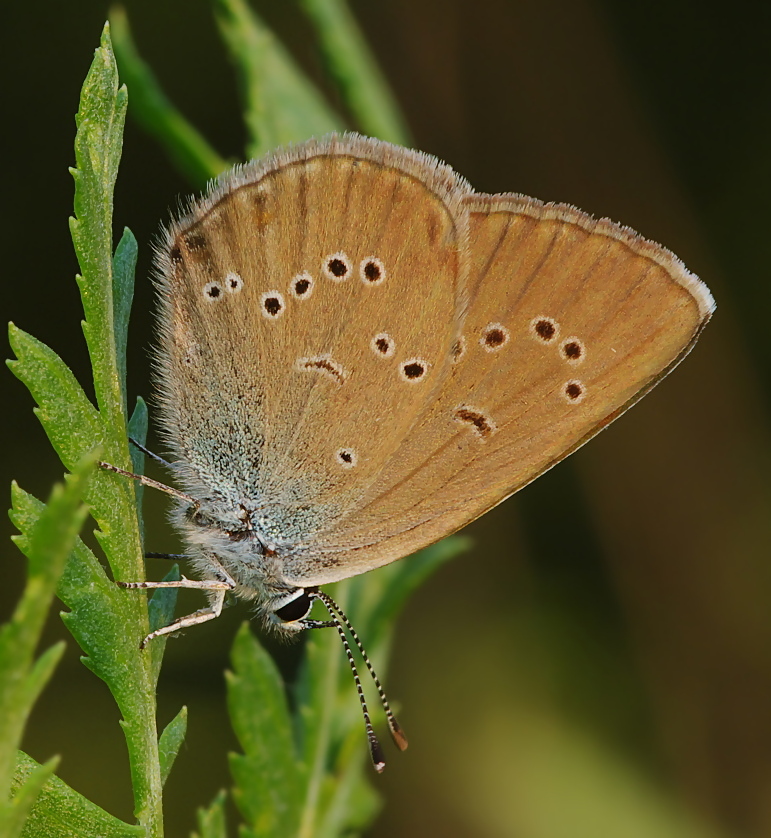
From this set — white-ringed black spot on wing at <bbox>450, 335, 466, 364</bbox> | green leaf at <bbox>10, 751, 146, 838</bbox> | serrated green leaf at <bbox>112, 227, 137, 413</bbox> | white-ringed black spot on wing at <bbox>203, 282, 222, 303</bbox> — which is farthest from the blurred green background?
green leaf at <bbox>10, 751, 146, 838</bbox>

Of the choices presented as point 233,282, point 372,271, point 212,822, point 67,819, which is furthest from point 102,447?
point 372,271

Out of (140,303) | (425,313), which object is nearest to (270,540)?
(425,313)

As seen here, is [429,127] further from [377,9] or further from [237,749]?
[237,749]

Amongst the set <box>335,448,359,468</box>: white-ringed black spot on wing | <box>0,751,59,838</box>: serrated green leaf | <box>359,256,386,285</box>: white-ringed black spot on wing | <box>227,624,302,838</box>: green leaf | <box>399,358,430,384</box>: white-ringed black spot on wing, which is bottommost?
<box>0,751,59,838</box>: serrated green leaf

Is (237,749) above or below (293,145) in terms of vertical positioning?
below

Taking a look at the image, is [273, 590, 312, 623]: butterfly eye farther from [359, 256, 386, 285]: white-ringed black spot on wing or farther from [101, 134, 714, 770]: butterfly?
[359, 256, 386, 285]: white-ringed black spot on wing
